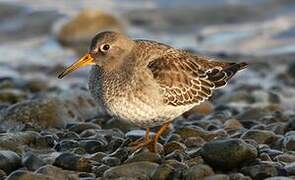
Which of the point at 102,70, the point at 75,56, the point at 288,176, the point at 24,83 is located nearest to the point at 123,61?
the point at 102,70

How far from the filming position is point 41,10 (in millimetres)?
18609

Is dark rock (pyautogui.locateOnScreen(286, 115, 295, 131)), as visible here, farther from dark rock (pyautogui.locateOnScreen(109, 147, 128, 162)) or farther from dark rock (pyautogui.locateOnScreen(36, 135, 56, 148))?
dark rock (pyautogui.locateOnScreen(36, 135, 56, 148))

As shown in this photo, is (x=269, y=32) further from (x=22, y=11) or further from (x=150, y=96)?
(x=150, y=96)

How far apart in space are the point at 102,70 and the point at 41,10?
37.9ft

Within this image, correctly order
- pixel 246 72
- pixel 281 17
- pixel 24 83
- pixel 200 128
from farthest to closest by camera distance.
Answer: pixel 281 17 → pixel 246 72 → pixel 24 83 → pixel 200 128

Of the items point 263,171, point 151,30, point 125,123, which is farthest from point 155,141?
point 151,30

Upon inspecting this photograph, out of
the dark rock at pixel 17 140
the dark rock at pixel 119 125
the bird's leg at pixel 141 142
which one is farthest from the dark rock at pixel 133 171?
the dark rock at pixel 119 125

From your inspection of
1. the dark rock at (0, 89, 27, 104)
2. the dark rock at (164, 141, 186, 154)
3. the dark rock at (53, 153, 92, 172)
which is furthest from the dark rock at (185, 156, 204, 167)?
the dark rock at (0, 89, 27, 104)

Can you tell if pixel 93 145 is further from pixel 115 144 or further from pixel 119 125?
pixel 119 125

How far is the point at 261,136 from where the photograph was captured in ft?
24.9

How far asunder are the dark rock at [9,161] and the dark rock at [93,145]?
2.75 ft

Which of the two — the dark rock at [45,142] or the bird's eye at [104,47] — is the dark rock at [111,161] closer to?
the dark rock at [45,142]

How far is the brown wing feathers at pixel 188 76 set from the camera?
7298mm

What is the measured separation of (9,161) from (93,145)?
1050mm
